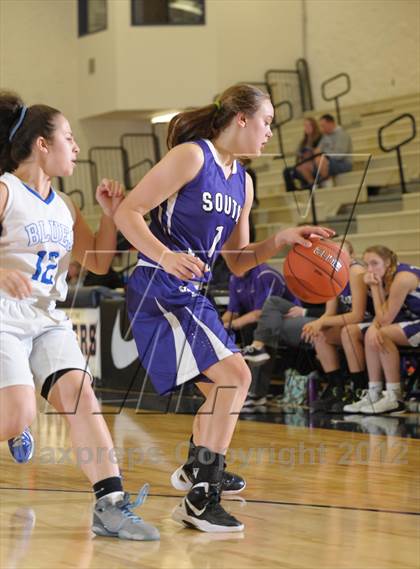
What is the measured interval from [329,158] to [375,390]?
4.24 m

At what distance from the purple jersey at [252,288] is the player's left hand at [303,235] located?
296cm

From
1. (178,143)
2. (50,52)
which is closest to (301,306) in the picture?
(178,143)

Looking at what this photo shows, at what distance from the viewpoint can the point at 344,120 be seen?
13664 millimetres

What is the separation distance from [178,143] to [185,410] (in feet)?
13.1

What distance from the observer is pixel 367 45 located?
46.6 feet

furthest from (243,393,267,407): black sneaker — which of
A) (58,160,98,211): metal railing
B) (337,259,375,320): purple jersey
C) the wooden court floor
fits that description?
(58,160,98,211): metal railing

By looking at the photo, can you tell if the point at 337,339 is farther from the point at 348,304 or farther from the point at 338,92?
the point at 338,92

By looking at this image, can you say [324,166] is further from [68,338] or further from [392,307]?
[68,338]

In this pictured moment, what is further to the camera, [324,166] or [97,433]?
[324,166]

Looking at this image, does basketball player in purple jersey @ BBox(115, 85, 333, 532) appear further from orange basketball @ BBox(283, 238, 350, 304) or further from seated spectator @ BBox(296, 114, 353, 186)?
seated spectator @ BBox(296, 114, 353, 186)

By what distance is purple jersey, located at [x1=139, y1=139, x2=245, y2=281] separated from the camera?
3545 mm

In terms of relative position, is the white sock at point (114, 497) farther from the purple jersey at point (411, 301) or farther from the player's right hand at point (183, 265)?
the purple jersey at point (411, 301)

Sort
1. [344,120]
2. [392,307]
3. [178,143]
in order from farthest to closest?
[344,120] < [392,307] < [178,143]

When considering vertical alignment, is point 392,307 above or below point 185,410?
above
